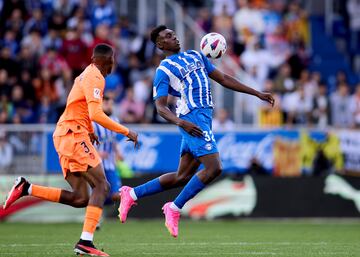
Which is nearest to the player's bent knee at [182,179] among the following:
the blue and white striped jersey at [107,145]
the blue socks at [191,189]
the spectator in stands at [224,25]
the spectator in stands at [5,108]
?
the blue socks at [191,189]

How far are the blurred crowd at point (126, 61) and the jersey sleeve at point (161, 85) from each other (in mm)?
9108

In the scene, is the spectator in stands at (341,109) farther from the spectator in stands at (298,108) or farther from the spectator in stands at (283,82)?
the spectator in stands at (283,82)

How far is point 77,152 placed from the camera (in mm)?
10891

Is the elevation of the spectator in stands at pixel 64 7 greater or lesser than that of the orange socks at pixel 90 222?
greater

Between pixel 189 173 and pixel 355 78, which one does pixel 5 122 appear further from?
pixel 355 78

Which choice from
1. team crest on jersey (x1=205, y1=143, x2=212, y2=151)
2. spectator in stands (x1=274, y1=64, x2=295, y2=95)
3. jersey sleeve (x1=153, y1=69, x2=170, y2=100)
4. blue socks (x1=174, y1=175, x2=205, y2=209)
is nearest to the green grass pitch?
blue socks (x1=174, y1=175, x2=205, y2=209)

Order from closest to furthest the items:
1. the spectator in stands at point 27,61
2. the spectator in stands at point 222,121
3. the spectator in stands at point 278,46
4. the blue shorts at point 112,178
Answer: the blue shorts at point 112,178, the spectator in stands at point 222,121, the spectator in stands at point 27,61, the spectator in stands at point 278,46

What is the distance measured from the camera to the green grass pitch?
37.4 ft

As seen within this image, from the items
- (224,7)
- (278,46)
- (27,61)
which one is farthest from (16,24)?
(278,46)

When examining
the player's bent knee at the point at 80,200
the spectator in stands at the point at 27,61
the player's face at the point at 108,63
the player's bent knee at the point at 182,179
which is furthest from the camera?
the spectator in stands at the point at 27,61

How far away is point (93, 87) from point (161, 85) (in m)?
1.44

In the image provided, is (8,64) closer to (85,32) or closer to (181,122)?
(85,32)

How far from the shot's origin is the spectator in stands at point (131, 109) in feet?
70.9

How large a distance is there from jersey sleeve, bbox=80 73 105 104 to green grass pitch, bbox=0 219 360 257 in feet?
6.07
